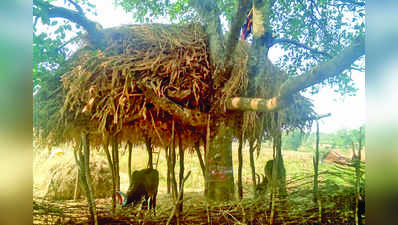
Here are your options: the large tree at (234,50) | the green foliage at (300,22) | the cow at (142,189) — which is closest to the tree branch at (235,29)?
the large tree at (234,50)

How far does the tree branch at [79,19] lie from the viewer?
106 centimetres

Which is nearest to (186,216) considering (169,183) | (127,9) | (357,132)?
(169,183)

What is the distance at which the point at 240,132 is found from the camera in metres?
1.25

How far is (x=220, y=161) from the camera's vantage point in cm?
120

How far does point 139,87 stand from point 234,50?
1.64ft

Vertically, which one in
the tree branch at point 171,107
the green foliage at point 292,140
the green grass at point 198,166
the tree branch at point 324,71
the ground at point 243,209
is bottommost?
the ground at point 243,209

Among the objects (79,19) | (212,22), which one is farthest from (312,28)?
(79,19)

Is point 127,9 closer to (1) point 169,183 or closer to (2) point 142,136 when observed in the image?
(2) point 142,136

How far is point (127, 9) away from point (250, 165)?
1.25 m

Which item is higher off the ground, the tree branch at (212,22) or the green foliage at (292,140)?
the tree branch at (212,22)

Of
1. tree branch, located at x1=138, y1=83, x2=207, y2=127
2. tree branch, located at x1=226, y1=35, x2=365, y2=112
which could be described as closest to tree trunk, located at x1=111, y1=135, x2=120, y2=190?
tree branch, located at x1=138, y1=83, x2=207, y2=127

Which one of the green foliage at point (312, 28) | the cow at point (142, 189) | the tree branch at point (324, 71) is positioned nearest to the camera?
the tree branch at point (324, 71)

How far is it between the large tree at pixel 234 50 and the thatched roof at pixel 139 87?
29 mm

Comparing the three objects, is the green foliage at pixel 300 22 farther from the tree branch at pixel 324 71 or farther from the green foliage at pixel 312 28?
the tree branch at pixel 324 71
